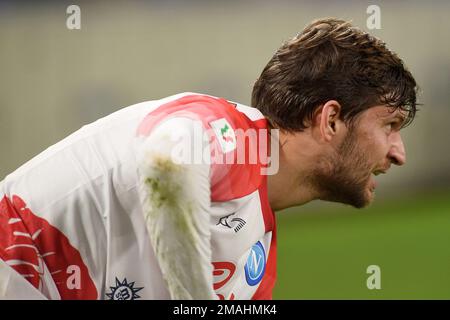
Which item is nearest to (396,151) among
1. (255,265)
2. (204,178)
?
(255,265)

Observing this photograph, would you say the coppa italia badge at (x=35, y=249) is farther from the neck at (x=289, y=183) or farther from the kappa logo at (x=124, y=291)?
the neck at (x=289, y=183)

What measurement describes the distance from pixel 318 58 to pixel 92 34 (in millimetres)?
3341

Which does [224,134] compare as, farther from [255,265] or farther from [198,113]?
[255,265]

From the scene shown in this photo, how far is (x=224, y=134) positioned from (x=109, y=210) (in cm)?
26

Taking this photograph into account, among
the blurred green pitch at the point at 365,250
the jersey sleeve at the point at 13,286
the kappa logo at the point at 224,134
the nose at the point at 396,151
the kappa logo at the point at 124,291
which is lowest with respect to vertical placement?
the blurred green pitch at the point at 365,250

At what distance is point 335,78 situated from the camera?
1.75m

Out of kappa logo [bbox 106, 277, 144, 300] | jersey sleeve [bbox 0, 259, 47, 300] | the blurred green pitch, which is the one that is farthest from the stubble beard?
the blurred green pitch

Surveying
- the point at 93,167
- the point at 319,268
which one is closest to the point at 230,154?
the point at 93,167

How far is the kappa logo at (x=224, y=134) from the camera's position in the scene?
4.66 feet

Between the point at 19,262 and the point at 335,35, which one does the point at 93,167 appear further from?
the point at 335,35

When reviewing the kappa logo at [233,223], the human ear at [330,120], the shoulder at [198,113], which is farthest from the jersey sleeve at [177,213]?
the human ear at [330,120]

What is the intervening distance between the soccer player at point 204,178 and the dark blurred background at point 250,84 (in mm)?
2631

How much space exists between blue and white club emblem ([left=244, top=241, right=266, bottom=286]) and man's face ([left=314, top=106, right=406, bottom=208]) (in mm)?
226

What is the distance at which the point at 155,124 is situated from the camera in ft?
4.62
